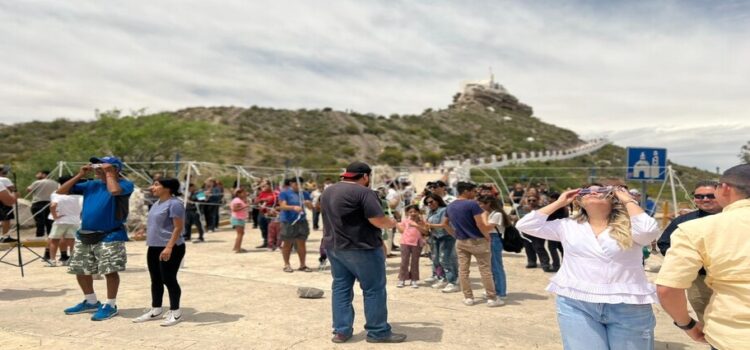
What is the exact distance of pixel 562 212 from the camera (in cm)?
708

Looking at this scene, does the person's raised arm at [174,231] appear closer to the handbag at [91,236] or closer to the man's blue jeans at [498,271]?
the handbag at [91,236]

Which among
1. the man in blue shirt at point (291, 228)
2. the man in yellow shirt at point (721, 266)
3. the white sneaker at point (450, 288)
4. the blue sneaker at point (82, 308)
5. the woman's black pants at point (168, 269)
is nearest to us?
the man in yellow shirt at point (721, 266)

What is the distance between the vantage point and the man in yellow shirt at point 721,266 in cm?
200

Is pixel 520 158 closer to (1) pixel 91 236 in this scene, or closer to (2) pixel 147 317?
(2) pixel 147 317

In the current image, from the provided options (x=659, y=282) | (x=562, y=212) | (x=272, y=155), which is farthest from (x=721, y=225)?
(x=272, y=155)

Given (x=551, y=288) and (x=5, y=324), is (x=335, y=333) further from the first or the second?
(x=5, y=324)

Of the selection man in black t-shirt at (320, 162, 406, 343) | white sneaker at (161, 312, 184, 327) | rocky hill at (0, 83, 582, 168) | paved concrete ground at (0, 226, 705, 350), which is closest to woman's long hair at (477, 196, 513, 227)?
paved concrete ground at (0, 226, 705, 350)

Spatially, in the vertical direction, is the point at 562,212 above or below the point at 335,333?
above

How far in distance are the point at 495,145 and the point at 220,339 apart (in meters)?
64.9

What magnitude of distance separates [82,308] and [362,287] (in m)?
3.29

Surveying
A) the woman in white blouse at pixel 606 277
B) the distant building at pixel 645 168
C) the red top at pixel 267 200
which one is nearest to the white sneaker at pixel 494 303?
the woman in white blouse at pixel 606 277

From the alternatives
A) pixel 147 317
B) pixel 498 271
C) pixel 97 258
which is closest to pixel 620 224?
pixel 498 271

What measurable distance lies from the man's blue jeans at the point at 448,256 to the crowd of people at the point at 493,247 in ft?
0.05

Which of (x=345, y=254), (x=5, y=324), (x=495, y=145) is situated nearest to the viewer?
(x=345, y=254)
